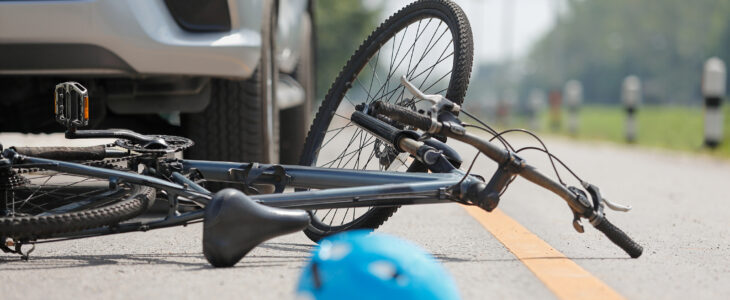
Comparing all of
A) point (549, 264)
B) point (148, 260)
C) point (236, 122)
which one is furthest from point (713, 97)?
point (148, 260)

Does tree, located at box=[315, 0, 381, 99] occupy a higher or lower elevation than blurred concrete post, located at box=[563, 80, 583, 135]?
lower

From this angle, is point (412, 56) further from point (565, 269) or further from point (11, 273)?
point (11, 273)

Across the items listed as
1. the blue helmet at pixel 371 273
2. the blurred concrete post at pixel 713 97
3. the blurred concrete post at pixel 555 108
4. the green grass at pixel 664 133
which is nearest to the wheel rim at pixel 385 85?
the blue helmet at pixel 371 273

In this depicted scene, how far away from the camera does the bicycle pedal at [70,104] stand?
3.47 metres

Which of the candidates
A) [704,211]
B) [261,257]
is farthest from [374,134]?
[704,211]

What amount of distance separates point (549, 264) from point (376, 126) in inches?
32.5

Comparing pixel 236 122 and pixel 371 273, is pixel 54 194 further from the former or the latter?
pixel 371 273

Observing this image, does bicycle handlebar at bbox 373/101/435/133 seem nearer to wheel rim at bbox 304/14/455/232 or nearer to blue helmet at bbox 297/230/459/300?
wheel rim at bbox 304/14/455/232

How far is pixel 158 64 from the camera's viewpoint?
436 centimetres

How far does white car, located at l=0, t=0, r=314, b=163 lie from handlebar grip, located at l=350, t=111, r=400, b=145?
740 millimetres

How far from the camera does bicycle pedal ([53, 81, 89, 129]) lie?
11.4 ft

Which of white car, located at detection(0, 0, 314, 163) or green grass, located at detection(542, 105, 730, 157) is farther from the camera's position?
green grass, located at detection(542, 105, 730, 157)

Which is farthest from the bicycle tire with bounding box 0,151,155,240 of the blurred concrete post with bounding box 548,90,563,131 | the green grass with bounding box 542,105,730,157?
the blurred concrete post with bounding box 548,90,563,131

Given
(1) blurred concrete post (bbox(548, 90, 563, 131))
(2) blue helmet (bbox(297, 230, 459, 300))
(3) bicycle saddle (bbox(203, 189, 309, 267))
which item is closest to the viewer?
(2) blue helmet (bbox(297, 230, 459, 300))
